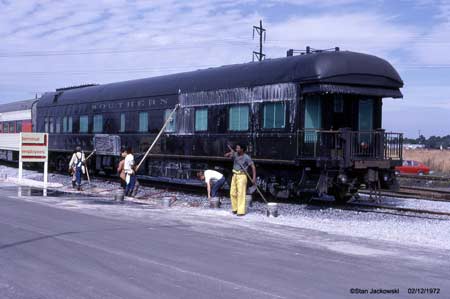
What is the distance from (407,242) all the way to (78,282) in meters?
6.13

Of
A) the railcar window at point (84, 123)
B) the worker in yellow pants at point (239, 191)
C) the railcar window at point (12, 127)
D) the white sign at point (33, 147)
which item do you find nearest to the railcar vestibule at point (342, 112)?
the worker in yellow pants at point (239, 191)

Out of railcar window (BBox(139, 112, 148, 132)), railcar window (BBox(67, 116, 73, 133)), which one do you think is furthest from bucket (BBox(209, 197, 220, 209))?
railcar window (BBox(67, 116, 73, 133))

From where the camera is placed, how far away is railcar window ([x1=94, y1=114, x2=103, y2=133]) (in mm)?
24977

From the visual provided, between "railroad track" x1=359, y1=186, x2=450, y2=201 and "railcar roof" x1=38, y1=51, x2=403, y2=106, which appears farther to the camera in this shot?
"railroad track" x1=359, y1=186, x2=450, y2=201

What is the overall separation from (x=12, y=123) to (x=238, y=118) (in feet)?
70.2

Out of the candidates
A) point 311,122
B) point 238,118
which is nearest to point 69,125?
point 238,118

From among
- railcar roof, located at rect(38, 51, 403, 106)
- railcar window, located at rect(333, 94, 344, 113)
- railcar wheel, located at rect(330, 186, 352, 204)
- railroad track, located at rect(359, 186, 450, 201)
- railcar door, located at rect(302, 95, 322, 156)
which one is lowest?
railroad track, located at rect(359, 186, 450, 201)

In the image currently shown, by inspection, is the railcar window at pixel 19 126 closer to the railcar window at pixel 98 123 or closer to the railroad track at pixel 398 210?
the railcar window at pixel 98 123

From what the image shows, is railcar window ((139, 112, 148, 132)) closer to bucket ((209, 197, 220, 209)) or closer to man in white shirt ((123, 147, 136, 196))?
man in white shirt ((123, 147, 136, 196))

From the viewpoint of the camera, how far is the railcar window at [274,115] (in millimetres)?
15961

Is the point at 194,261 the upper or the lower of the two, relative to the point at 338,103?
lower

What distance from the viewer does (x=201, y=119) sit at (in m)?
19.2

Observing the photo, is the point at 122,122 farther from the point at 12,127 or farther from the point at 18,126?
the point at 12,127

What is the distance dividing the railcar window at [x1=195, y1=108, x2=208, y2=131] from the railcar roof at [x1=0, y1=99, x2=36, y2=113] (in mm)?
16038
